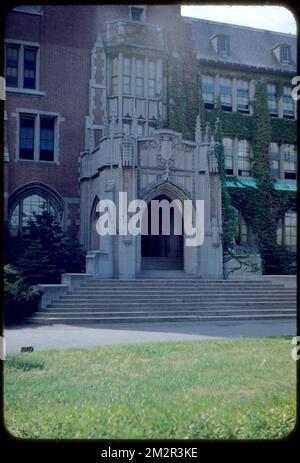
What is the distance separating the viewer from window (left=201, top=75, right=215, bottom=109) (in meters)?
28.4

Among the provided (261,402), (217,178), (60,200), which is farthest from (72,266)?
(261,402)

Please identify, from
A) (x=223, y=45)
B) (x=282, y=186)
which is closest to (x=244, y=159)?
(x=282, y=186)

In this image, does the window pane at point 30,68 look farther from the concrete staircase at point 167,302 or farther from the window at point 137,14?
the concrete staircase at point 167,302

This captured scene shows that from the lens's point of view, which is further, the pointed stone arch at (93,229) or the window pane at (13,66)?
the window pane at (13,66)

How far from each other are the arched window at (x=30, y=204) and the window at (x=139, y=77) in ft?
21.5

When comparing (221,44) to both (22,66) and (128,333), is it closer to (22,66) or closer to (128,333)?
(22,66)

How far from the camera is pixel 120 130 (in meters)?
21.6

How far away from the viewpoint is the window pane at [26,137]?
2356 centimetres

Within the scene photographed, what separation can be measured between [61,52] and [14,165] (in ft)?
19.4

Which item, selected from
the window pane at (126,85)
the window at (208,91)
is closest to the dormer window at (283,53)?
Answer: the window at (208,91)

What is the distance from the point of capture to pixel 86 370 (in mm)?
6145

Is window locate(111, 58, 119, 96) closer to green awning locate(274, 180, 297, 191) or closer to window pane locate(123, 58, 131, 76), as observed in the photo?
window pane locate(123, 58, 131, 76)

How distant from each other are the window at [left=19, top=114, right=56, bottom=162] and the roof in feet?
32.7

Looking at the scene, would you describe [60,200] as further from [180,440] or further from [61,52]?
[180,440]
